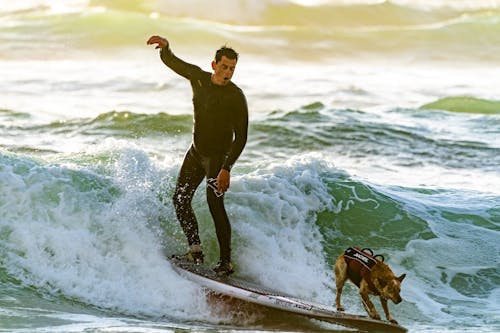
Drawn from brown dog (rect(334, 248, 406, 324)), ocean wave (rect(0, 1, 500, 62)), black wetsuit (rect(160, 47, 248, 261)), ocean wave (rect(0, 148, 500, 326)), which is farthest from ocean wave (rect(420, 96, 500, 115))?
brown dog (rect(334, 248, 406, 324))

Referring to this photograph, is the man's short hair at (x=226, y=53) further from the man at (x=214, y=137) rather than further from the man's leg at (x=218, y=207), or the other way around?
the man's leg at (x=218, y=207)

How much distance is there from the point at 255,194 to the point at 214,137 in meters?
2.16

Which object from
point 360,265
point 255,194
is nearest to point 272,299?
point 360,265

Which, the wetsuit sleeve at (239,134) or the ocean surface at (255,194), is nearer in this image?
the wetsuit sleeve at (239,134)

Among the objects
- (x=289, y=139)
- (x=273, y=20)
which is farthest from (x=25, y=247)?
(x=273, y=20)

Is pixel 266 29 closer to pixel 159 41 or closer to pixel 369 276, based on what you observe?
pixel 159 41

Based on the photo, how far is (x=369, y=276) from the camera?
5.83 m

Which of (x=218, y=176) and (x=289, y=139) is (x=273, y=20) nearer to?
(x=289, y=139)

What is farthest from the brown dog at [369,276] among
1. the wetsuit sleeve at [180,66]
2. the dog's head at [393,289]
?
the wetsuit sleeve at [180,66]

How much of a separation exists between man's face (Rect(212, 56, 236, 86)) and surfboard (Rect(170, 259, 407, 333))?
4.76 feet

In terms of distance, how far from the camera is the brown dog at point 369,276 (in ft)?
18.9

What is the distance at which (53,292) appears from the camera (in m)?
7.21

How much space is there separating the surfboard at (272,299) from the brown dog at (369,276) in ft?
0.62

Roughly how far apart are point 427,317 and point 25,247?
10.9 ft
